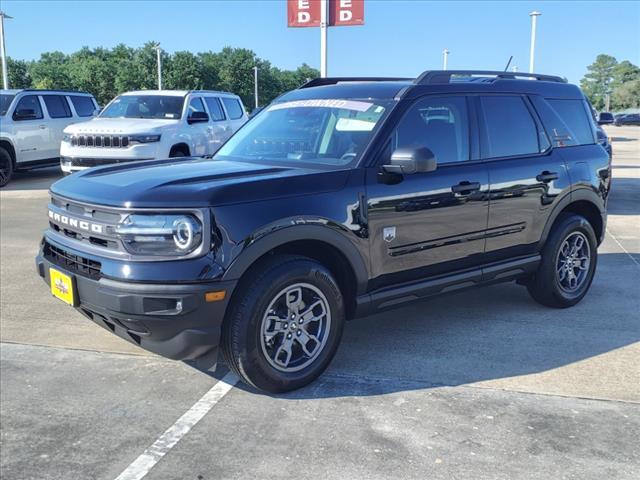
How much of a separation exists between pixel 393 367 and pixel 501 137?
198 cm

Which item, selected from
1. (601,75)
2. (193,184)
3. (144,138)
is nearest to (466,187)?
(193,184)

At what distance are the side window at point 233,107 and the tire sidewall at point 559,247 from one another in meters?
9.04

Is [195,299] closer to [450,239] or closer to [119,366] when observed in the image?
[119,366]

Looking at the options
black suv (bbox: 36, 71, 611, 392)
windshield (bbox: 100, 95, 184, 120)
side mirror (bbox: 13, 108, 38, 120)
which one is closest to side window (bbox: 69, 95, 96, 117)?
side mirror (bbox: 13, 108, 38, 120)

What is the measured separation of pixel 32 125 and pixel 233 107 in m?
4.73

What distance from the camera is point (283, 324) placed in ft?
12.2

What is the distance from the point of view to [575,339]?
15.6 feet

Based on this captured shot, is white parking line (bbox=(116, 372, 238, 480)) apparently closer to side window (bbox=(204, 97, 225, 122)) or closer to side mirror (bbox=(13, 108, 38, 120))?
side window (bbox=(204, 97, 225, 122))

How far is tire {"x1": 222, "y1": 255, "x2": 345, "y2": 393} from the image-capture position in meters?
3.50

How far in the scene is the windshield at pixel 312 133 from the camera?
13.7ft

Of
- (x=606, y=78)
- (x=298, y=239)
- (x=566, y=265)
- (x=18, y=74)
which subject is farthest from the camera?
(x=606, y=78)

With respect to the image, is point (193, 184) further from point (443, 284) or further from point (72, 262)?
point (443, 284)

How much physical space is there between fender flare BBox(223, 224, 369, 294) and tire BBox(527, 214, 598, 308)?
6.68 feet

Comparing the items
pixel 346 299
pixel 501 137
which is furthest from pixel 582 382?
pixel 501 137
